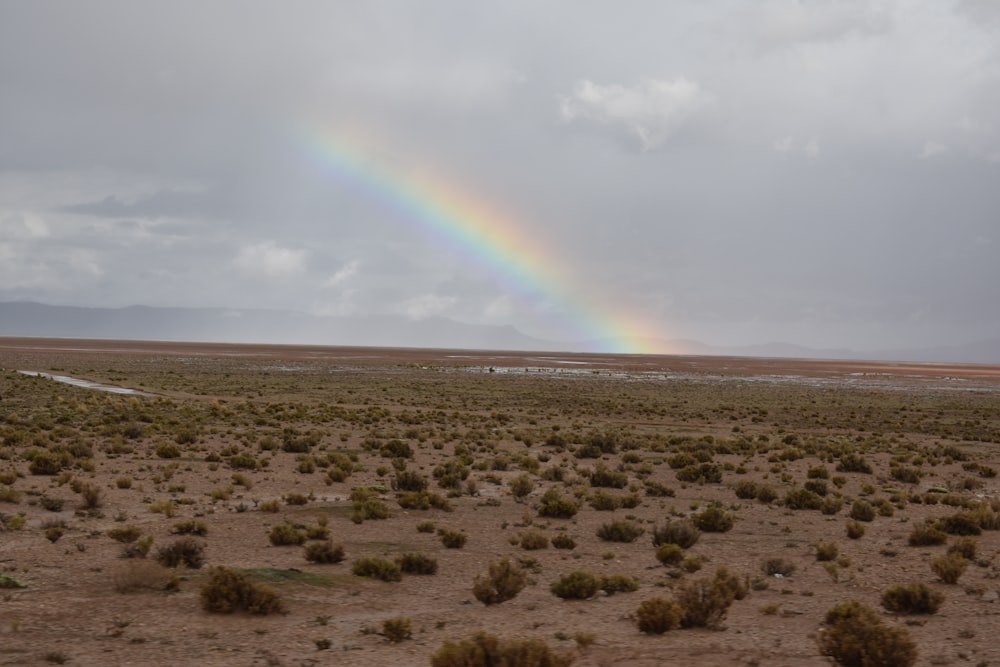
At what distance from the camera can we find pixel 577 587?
1408cm

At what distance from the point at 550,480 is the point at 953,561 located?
47.2 feet

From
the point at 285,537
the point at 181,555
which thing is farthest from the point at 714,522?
the point at 181,555

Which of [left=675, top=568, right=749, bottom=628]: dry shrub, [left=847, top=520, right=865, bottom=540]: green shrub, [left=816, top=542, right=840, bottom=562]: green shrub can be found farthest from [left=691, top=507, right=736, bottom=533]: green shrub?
[left=675, top=568, right=749, bottom=628]: dry shrub

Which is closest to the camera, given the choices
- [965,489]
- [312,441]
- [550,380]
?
[965,489]

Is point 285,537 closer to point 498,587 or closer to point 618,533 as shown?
point 498,587

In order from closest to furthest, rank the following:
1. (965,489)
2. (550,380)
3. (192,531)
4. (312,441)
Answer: (192,531)
(965,489)
(312,441)
(550,380)

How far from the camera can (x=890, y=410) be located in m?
62.5

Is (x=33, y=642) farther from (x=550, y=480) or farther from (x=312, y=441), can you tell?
(x=312, y=441)

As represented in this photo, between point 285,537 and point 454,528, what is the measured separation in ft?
13.7

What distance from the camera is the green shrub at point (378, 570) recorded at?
49.2 ft

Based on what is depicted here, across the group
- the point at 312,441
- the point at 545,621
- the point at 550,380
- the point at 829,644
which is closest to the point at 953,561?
the point at 829,644

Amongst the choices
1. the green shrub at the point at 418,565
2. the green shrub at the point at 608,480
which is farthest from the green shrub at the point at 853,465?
the green shrub at the point at 418,565

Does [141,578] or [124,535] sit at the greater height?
[141,578]

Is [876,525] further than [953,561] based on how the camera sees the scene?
Yes
